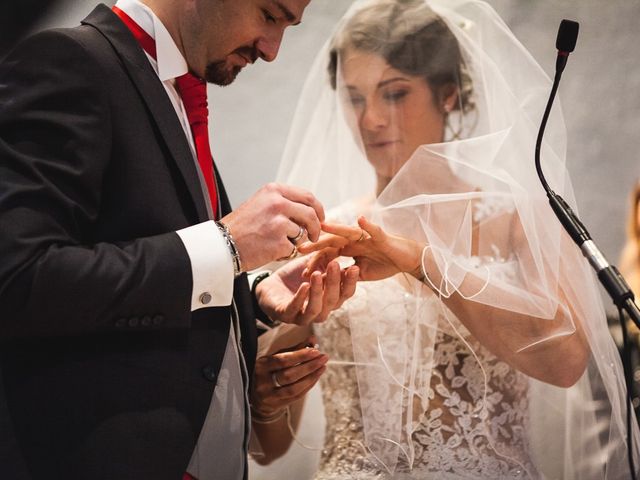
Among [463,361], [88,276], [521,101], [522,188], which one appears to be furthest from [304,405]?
[88,276]

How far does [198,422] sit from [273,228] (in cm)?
31

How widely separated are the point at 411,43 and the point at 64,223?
3.47 ft

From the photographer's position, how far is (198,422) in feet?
4.16

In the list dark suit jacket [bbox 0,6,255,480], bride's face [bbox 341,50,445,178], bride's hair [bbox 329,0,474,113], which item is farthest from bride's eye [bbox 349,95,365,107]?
dark suit jacket [bbox 0,6,255,480]

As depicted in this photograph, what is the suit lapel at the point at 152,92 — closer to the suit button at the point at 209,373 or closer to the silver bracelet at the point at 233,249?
the silver bracelet at the point at 233,249

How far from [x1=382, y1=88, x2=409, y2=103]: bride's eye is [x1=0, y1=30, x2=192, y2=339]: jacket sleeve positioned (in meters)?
0.86

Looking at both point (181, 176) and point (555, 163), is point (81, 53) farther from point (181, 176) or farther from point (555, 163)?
point (555, 163)

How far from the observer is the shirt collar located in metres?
1.39

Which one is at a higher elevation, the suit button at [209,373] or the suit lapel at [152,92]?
the suit lapel at [152,92]

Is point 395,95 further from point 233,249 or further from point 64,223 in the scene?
point 64,223

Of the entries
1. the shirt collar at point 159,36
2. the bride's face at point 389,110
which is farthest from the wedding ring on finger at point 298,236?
the bride's face at point 389,110

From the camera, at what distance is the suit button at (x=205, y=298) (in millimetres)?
1247

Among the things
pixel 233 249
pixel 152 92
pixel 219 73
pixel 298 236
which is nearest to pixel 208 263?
pixel 233 249

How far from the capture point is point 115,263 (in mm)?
1168
